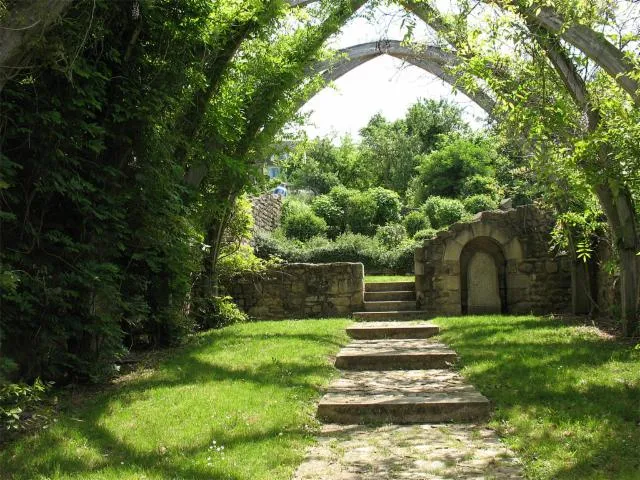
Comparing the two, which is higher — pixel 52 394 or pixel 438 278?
pixel 438 278

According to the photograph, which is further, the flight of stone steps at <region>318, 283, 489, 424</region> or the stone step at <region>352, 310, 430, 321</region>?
the stone step at <region>352, 310, 430, 321</region>

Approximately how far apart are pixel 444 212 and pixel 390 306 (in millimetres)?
8304

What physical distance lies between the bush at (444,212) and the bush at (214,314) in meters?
10.4

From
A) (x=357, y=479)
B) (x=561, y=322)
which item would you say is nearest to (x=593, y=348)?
(x=561, y=322)

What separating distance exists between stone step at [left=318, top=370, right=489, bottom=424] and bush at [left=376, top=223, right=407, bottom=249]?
12.9m

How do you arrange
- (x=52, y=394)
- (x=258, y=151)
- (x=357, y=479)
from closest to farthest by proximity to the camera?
(x=357, y=479), (x=52, y=394), (x=258, y=151)

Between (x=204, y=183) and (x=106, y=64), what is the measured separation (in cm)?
376

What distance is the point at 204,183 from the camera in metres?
10.1

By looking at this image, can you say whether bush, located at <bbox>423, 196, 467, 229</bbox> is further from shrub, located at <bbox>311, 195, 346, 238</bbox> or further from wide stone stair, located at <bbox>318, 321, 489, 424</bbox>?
wide stone stair, located at <bbox>318, 321, 489, 424</bbox>

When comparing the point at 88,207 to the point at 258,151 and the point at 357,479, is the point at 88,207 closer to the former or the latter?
the point at 357,479

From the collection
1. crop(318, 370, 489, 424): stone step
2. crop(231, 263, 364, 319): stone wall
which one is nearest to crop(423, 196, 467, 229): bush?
crop(231, 263, 364, 319): stone wall

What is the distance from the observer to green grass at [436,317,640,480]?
154 inches

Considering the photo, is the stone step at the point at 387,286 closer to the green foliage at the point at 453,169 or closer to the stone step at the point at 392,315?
the stone step at the point at 392,315

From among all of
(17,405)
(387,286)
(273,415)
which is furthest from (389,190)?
(17,405)
